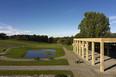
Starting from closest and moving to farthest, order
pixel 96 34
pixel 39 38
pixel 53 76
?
pixel 53 76, pixel 96 34, pixel 39 38

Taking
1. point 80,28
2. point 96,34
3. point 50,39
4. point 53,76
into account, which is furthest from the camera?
point 50,39

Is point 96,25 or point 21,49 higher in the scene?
point 96,25

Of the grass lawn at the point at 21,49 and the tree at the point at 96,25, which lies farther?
the tree at the point at 96,25

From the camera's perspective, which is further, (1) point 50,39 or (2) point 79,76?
(1) point 50,39

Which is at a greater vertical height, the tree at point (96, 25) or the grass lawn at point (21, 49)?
the tree at point (96, 25)

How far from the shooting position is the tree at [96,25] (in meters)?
37.8

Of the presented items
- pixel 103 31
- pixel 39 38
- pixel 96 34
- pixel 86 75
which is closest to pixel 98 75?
pixel 86 75

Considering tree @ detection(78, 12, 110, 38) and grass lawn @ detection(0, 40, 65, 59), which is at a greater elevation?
tree @ detection(78, 12, 110, 38)

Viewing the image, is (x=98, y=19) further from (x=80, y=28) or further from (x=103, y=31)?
(x=80, y=28)

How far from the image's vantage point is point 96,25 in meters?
39.4

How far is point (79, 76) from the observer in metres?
13.6

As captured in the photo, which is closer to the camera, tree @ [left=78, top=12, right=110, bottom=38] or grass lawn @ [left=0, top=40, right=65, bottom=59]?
grass lawn @ [left=0, top=40, right=65, bottom=59]

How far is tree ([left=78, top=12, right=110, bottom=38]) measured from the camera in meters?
37.8

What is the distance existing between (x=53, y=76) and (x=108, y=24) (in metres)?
40.5
